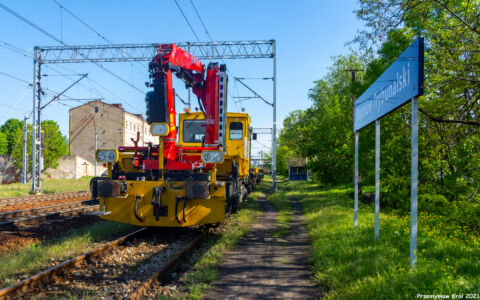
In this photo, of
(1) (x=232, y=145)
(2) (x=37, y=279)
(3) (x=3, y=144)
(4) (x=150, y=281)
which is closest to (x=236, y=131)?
(1) (x=232, y=145)

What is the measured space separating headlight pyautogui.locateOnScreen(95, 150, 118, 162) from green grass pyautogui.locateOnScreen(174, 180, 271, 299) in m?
2.64

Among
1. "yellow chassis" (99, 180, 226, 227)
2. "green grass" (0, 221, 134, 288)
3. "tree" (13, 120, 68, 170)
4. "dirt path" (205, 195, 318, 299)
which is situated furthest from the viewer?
"tree" (13, 120, 68, 170)

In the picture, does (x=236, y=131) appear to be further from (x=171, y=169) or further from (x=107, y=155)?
(x=107, y=155)

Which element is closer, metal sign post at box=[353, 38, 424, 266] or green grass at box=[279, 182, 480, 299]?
green grass at box=[279, 182, 480, 299]

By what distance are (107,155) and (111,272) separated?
273 centimetres

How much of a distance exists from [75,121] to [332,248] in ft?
177

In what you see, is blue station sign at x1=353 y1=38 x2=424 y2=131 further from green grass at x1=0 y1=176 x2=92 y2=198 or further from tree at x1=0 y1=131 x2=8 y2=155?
tree at x1=0 y1=131 x2=8 y2=155

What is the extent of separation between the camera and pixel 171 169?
7039mm

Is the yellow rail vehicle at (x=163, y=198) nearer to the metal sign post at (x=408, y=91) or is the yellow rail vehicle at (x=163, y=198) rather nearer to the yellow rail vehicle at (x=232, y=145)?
the yellow rail vehicle at (x=232, y=145)

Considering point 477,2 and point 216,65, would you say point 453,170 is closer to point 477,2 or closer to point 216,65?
point 477,2

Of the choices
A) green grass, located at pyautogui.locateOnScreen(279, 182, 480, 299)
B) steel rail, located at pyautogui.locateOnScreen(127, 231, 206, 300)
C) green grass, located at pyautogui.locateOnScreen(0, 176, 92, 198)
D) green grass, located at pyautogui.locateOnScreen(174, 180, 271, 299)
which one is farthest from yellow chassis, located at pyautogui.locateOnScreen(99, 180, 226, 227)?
green grass, located at pyautogui.locateOnScreen(0, 176, 92, 198)

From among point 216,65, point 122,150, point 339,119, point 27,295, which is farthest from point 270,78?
point 27,295

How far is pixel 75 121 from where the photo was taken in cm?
5191

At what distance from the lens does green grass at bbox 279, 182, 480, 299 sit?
3412 millimetres
